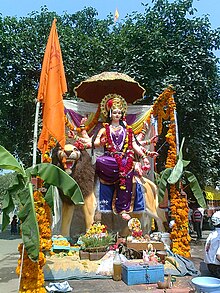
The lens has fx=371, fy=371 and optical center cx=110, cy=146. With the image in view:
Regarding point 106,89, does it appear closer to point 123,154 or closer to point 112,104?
point 112,104

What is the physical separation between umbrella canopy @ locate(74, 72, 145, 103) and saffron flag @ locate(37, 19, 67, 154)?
3113 mm

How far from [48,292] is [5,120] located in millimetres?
9107

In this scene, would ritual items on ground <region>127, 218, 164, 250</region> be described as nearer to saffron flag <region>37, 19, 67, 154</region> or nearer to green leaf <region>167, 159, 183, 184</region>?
green leaf <region>167, 159, 183, 184</region>

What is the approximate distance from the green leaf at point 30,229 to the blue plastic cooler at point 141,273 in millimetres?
1734

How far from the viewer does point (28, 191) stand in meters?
4.94

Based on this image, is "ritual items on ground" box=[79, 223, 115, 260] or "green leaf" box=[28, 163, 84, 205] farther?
"ritual items on ground" box=[79, 223, 115, 260]

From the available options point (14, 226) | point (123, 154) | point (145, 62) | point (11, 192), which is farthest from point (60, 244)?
point (14, 226)

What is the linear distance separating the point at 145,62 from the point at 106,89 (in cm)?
297

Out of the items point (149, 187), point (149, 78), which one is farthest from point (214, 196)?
point (149, 187)

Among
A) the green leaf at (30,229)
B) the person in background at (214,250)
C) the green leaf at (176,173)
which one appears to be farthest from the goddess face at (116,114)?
the green leaf at (30,229)

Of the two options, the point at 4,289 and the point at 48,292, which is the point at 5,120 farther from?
the point at 48,292

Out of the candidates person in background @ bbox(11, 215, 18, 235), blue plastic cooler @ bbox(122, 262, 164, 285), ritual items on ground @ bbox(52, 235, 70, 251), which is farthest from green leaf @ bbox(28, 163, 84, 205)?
person in background @ bbox(11, 215, 18, 235)

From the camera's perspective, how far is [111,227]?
9266mm

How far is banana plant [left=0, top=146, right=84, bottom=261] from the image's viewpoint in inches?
187
